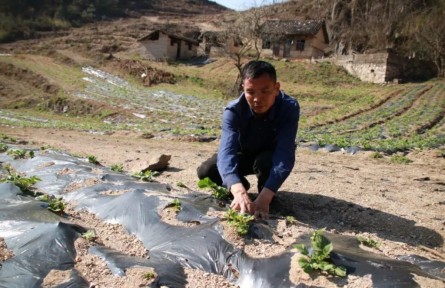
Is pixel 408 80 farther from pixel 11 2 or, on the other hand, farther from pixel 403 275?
pixel 11 2

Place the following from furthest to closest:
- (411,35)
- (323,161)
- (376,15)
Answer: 1. (376,15)
2. (411,35)
3. (323,161)

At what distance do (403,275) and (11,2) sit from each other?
197ft

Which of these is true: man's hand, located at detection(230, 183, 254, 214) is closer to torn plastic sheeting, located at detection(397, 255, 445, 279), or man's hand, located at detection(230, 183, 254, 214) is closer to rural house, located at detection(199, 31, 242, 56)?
torn plastic sheeting, located at detection(397, 255, 445, 279)

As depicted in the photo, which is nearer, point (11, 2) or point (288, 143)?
point (288, 143)

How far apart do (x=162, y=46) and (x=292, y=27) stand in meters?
12.5

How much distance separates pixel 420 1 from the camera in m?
39.1

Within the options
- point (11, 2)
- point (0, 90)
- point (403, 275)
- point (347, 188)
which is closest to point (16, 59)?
point (0, 90)

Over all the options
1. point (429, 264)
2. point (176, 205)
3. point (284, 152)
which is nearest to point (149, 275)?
point (176, 205)

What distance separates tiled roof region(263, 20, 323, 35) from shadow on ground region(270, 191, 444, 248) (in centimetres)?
3462

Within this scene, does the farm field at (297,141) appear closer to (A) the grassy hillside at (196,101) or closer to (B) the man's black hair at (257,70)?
(A) the grassy hillside at (196,101)

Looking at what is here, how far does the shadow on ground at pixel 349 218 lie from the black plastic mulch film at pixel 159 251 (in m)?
0.89

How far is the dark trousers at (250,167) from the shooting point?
3.62 m

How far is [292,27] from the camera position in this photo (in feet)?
123

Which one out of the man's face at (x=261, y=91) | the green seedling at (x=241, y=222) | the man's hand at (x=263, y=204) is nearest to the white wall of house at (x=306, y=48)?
the man's face at (x=261, y=91)
